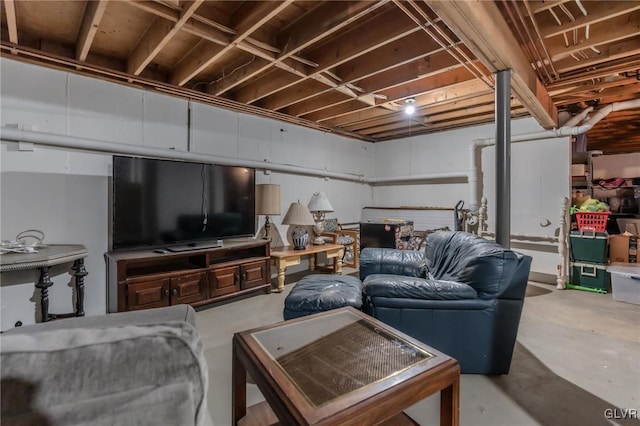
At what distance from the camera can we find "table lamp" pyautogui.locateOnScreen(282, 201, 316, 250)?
162 inches

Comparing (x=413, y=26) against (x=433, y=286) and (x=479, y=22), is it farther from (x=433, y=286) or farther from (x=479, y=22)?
(x=433, y=286)

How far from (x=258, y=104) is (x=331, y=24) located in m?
2.13

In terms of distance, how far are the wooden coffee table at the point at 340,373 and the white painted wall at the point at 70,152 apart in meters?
2.44

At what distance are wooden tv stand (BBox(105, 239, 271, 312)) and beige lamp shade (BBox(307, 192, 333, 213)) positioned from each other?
1.13 metres

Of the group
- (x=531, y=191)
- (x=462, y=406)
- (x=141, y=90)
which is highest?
(x=141, y=90)

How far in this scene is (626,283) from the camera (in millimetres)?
3270

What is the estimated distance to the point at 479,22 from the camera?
1715 millimetres

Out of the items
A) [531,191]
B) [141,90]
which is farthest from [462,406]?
[141,90]

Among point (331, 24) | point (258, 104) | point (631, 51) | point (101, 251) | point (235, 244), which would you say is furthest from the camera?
point (258, 104)

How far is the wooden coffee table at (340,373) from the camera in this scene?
39.2 inches

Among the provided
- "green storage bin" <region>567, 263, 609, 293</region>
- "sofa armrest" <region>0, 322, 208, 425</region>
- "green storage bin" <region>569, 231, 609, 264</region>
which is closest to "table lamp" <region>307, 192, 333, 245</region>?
"green storage bin" <region>569, 231, 609, 264</region>

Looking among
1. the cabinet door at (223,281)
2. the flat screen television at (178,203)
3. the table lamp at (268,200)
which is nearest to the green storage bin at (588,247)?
the table lamp at (268,200)

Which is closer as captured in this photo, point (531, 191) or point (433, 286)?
point (433, 286)

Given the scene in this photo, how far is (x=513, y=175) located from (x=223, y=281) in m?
4.27
